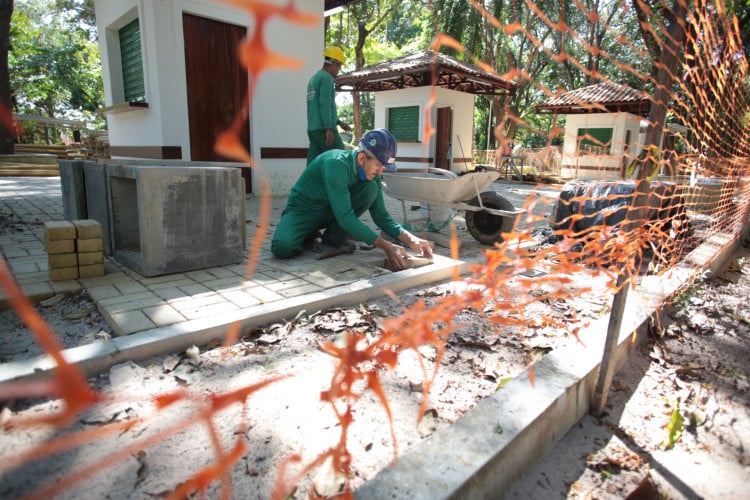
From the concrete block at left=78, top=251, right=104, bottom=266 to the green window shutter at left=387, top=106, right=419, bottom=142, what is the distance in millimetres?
11346

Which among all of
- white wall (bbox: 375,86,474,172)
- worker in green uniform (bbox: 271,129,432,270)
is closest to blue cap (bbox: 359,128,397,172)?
worker in green uniform (bbox: 271,129,432,270)

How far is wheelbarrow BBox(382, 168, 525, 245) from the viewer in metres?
4.42

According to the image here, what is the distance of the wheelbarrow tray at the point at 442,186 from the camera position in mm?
4383

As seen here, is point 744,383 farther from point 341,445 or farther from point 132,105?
point 132,105

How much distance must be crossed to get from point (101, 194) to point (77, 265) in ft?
2.85

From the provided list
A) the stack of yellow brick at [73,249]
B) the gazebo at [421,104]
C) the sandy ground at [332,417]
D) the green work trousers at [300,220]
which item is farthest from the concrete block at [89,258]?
the gazebo at [421,104]

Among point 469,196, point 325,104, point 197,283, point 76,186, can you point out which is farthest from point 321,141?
point 197,283

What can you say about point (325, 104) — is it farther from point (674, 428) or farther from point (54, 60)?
point (54, 60)

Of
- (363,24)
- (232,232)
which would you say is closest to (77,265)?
(232,232)

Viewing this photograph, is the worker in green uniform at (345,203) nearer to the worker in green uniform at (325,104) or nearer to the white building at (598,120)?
the worker in green uniform at (325,104)

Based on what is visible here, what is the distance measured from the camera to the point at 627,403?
83.7 inches

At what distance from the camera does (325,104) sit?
17.0 ft

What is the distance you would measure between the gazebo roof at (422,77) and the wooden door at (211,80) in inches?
218

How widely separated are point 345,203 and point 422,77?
1098 centimetres
